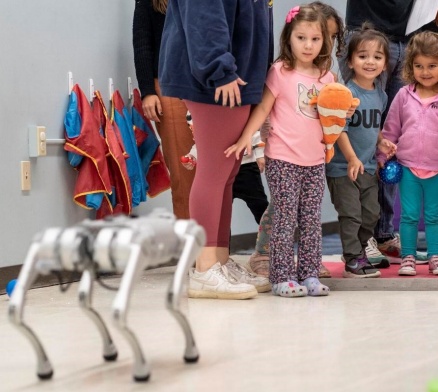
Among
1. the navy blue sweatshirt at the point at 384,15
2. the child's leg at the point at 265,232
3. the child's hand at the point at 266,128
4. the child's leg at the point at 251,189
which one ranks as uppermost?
the navy blue sweatshirt at the point at 384,15

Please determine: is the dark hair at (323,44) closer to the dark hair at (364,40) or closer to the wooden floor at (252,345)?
the dark hair at (364,40)

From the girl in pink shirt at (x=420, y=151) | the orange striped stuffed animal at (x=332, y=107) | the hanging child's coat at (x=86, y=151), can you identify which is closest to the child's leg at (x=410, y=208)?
the girl in pink shirt at (x=420, y=151)

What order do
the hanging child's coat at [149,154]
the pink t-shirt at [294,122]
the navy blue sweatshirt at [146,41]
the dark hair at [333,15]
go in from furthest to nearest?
the hanging child's coat at [149,154] → the navy blue sweatshirt at [146,41] → the dark hair at [333,15] → the pink t-shirt at [294,122]

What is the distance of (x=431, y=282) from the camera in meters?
3.04

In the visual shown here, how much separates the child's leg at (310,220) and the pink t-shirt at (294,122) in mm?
59

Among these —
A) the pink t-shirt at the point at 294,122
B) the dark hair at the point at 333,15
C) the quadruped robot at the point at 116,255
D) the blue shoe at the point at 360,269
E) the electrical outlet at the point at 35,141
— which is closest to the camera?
the quadruped robot at the point at 116,255

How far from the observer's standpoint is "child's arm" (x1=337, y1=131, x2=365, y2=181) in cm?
307

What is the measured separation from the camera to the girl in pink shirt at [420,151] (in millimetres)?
3229

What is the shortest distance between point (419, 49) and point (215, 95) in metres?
1.01

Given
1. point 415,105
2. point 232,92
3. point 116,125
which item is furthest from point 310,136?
point 116,125

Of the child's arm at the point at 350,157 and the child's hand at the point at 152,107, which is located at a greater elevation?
the child's hand at the point at 152,107

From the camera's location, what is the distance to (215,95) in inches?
105


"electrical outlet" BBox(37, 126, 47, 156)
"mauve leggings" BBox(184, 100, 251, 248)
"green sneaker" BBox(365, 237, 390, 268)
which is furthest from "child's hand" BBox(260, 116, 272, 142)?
"electrical outlet" BBox(37, 126, 47, 156)

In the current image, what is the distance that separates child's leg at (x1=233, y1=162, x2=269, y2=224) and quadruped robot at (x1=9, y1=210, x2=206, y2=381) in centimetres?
177
